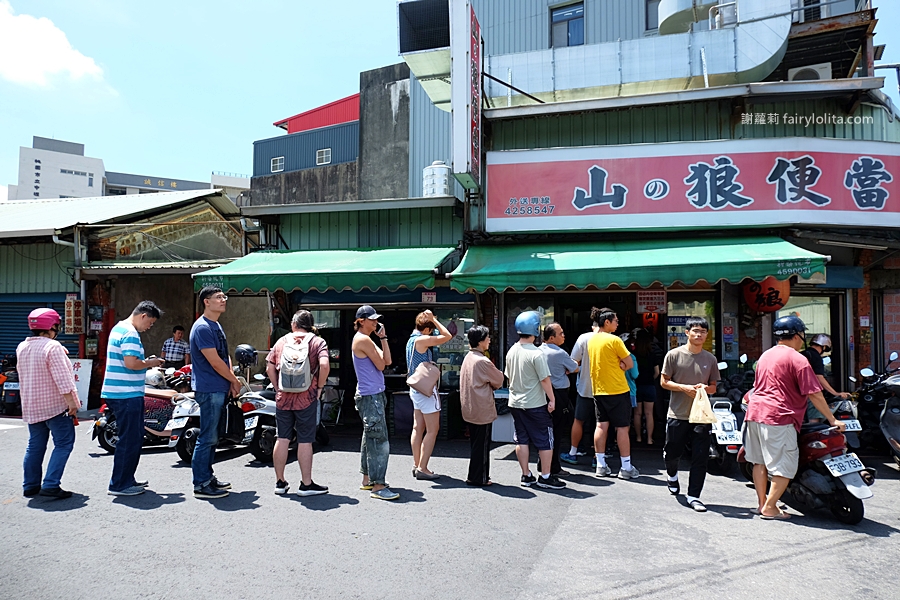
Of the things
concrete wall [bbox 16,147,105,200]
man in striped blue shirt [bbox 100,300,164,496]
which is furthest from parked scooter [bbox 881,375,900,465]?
concrete wall [bbox 16,147,105,200]

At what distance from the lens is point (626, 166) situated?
9.45 m

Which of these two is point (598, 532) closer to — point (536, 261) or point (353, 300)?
point (536, 261)

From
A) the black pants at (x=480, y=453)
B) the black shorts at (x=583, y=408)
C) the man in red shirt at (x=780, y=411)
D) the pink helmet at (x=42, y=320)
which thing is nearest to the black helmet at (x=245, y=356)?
the pink helmet at (x=42, y=320)

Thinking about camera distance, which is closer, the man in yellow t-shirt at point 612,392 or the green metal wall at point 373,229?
the man in yellow t-shirt at point 612,392

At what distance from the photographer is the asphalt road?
3.77 meters

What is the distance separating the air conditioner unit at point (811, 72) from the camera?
11.9 m

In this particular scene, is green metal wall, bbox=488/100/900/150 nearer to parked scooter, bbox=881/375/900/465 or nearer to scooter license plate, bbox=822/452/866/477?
parked scooter, bbox=881/375/900/465

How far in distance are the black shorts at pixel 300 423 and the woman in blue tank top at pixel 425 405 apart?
1.22m

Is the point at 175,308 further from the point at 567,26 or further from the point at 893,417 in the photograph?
the point at 893,417

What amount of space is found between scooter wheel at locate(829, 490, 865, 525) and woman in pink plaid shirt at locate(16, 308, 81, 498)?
6966 mm

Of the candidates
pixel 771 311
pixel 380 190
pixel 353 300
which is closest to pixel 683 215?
pixel 771 311

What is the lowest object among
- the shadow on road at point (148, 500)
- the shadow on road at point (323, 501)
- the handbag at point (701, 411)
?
the shadow on road at point (323, 501)

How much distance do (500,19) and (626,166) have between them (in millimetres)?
6904

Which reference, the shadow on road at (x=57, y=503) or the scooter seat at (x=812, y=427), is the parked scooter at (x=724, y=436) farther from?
the shadow on road at (x=57, y=503)
